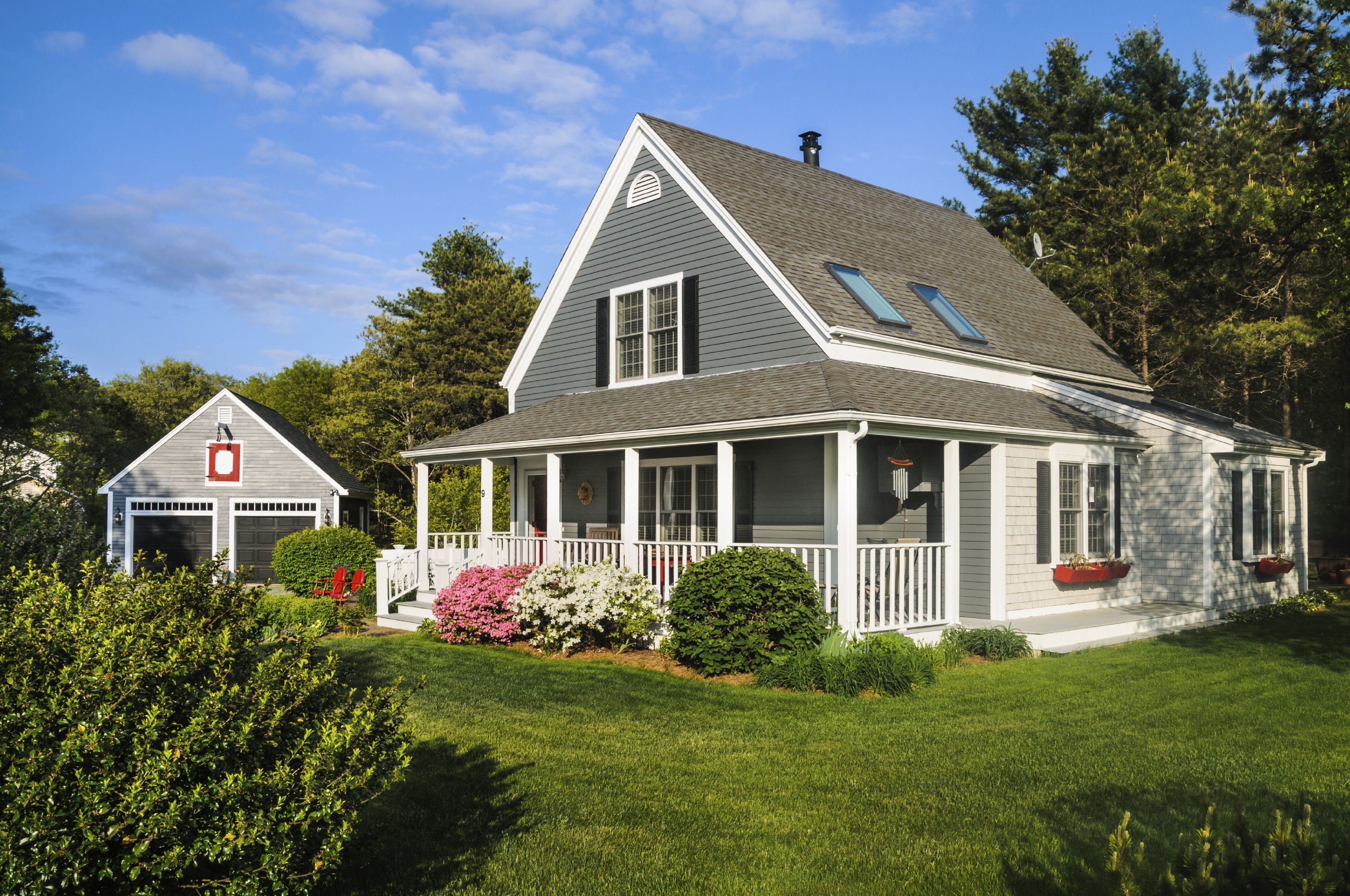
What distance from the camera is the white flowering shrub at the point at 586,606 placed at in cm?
1194

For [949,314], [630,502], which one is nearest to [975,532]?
[949,314]

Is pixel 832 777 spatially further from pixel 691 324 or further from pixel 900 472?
pixel 691 324

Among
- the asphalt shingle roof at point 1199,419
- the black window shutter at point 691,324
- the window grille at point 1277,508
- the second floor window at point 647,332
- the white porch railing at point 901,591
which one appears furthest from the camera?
the window grille at point 1277,508

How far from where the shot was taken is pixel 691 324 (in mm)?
15359

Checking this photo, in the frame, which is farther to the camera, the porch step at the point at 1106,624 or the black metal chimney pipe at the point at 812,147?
the black metal chimney pipe at the point at 812,147

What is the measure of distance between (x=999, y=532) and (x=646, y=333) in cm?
679

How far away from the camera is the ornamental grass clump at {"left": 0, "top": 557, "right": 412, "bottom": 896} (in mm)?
3275

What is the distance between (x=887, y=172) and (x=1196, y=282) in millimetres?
17515

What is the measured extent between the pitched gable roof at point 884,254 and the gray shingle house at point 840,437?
8 cm

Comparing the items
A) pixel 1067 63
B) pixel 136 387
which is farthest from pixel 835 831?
pixel 136 387

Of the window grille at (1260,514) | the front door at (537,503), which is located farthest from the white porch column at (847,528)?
the window grille at (1260,514)

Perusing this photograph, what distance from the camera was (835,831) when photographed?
5316 millimetres

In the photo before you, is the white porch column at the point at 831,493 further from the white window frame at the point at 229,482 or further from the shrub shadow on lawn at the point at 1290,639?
the white window frame at the point at 229,482

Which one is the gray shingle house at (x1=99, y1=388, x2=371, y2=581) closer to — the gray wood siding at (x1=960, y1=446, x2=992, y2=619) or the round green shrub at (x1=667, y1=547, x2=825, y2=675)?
the round green shrub at (x1=667, y1=547, x2=825, y2=675)
